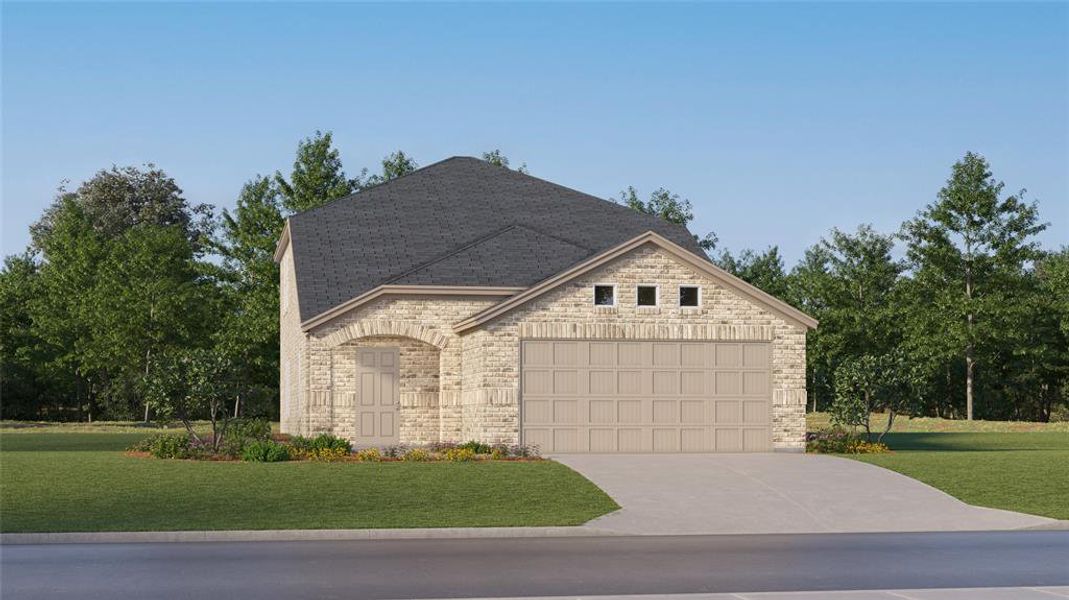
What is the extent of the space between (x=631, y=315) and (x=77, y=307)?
4092 cm

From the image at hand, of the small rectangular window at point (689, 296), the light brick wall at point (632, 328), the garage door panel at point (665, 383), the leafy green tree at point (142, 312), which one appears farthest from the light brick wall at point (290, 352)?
the leafy green tree at point (142, 312)

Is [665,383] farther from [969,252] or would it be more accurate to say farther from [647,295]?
[969,252]

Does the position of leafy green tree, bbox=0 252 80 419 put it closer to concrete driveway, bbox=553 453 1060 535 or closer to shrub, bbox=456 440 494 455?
shrub, bbox=456 440 494 455

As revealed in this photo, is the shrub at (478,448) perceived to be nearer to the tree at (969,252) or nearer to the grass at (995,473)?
the grass at (995,473)

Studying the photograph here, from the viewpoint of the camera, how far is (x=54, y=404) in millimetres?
74438

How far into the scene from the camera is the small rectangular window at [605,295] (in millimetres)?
33406

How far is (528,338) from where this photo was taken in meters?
32.9

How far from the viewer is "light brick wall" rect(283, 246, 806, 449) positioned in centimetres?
3281

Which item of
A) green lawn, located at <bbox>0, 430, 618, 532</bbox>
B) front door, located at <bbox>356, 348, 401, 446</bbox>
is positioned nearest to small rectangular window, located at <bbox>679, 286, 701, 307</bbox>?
green lawn, located at <bbox>0, 430, 618, 532</bbox>

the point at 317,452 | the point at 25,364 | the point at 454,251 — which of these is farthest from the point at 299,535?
the point at 25,364

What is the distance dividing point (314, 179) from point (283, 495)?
38962 mm

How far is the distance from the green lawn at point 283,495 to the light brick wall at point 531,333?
13.4ft

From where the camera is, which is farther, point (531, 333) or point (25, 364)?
point (25, 364)

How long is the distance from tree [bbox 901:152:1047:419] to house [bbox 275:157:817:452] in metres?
23.9
